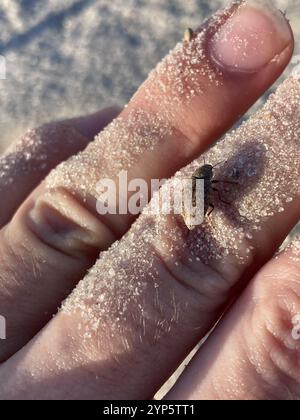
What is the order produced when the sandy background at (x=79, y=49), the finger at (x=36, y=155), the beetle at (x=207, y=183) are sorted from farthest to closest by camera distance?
the sandy background at (x=79, y=49) < the finger at (x=36, y=155) < the beetle at (x=207, y=183)

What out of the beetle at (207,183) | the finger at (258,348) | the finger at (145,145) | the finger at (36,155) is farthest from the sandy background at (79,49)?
the finger at (258,348)

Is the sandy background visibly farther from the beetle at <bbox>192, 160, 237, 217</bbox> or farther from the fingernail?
the beetle at <bbox>192, 160, 237, 217</bbox>

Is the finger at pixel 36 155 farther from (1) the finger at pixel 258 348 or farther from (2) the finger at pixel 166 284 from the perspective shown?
(1) the finger at pixel 258 348

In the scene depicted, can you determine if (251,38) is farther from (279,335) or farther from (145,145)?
(279,335)

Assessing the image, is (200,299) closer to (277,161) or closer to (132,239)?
(132,239)

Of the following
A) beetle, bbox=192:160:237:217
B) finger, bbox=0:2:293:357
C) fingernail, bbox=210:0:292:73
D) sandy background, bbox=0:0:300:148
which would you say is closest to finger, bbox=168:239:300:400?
beetle, bbox=192:160:237:217
